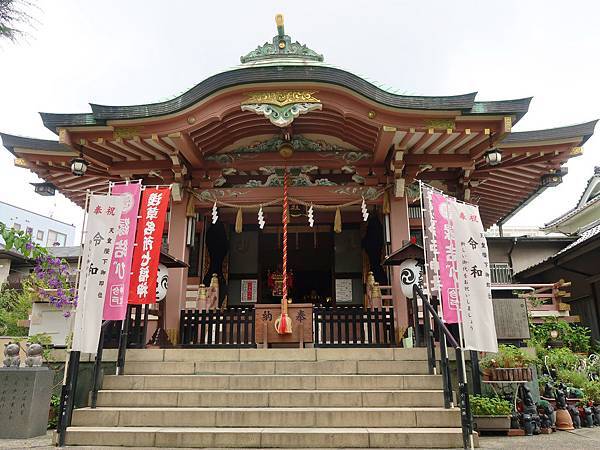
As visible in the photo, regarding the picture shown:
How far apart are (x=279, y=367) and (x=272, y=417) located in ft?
4.01

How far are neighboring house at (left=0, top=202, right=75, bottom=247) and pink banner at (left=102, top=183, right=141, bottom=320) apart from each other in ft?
119

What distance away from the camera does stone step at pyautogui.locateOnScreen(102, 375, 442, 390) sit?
21.2ft

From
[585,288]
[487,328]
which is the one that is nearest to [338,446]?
[487,328]

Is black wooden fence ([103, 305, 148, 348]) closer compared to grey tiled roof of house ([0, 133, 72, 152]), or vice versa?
black wooden fence ([103, 305, 148, 348])

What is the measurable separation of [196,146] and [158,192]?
198cm

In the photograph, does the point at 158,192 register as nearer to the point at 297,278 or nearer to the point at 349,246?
the point at 349,246

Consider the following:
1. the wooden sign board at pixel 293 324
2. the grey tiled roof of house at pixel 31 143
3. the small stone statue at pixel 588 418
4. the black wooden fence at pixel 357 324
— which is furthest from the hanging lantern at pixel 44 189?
the small stone statue at pixel 588 418

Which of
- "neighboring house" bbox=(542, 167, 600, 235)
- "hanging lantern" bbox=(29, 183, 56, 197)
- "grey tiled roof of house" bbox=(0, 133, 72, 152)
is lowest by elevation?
"hanging lantern" bbox=(29, 183, 56, 197)

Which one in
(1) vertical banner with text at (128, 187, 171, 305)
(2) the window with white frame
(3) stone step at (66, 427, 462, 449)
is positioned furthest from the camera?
(2) the window with white frame

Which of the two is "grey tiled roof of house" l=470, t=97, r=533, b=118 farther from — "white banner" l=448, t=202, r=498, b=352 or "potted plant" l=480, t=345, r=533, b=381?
"potted plant" l=480, t=345, r=533, b=381

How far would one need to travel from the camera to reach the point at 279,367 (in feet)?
22.8

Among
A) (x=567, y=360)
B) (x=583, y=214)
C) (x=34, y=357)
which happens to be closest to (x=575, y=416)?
(x=567, y=360)

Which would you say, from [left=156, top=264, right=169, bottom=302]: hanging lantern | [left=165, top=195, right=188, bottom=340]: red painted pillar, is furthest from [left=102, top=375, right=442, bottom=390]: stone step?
[left=165, top=195, right=188, bottom=340]: red painted pillar

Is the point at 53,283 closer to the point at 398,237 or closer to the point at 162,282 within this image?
the point at 162,282
